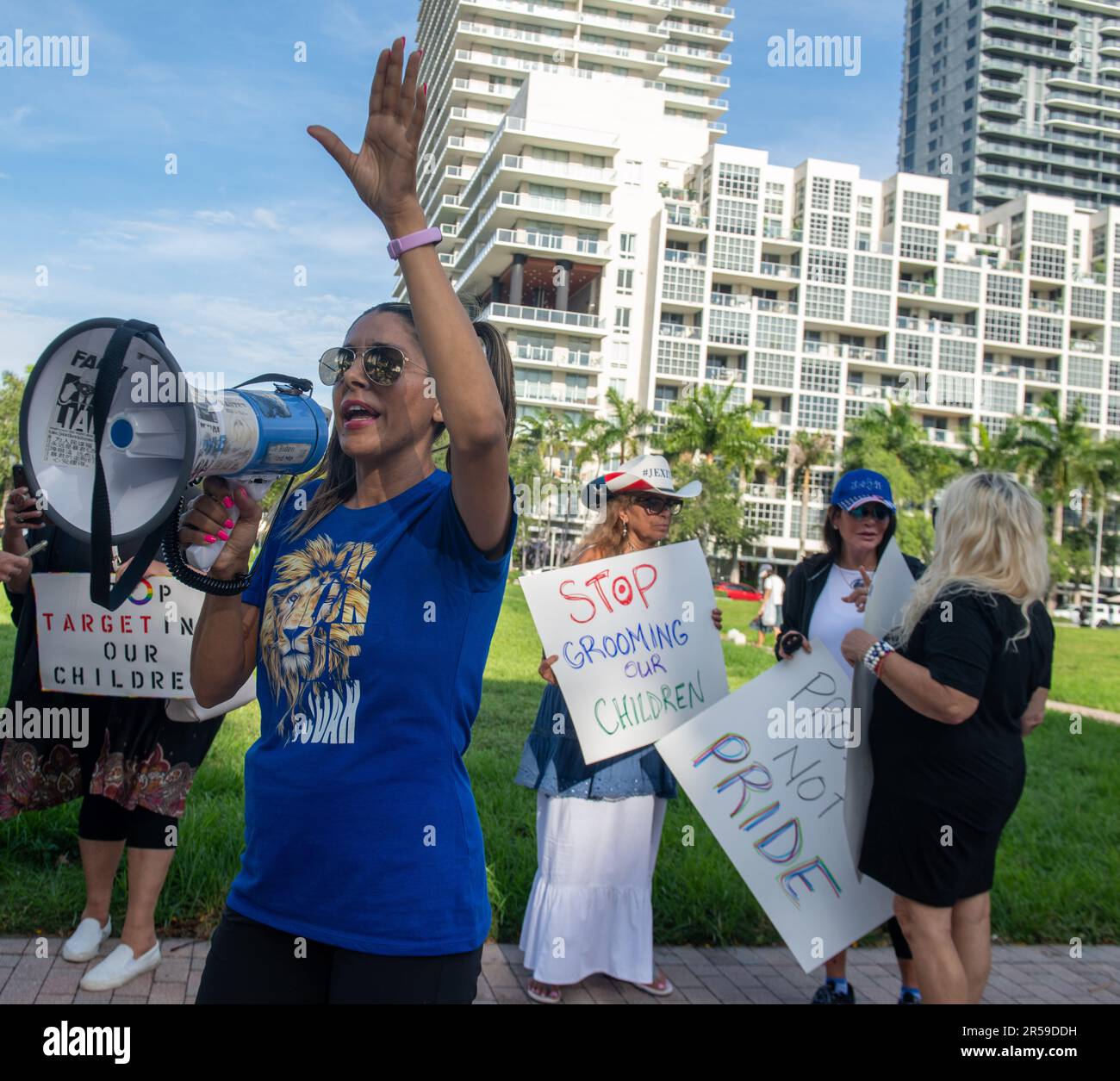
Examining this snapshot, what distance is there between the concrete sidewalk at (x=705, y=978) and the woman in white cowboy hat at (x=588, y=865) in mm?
115

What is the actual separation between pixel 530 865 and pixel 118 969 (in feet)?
6.49

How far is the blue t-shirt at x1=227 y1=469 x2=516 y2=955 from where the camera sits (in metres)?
1.86

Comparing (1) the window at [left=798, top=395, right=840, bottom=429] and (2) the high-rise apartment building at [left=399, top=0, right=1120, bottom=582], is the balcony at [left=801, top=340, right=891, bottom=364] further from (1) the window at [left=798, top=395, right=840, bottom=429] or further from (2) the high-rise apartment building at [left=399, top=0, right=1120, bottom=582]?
(1) the window at [left=798, top=395, right=840, bottom=429]

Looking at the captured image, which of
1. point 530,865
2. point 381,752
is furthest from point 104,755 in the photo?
point 381,752

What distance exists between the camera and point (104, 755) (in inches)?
150

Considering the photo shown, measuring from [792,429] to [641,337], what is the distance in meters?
12.3

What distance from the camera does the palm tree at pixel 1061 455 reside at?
55969 millimetres

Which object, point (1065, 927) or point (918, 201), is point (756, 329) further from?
point (1065, 927)

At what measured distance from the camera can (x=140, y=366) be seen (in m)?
1.84

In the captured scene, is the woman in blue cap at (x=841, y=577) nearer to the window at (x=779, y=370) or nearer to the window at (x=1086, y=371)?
the window at (x=779, y=370)

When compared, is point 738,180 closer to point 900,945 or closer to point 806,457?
point 806,457

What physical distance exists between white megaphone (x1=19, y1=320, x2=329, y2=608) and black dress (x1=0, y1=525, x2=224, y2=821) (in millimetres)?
1987
